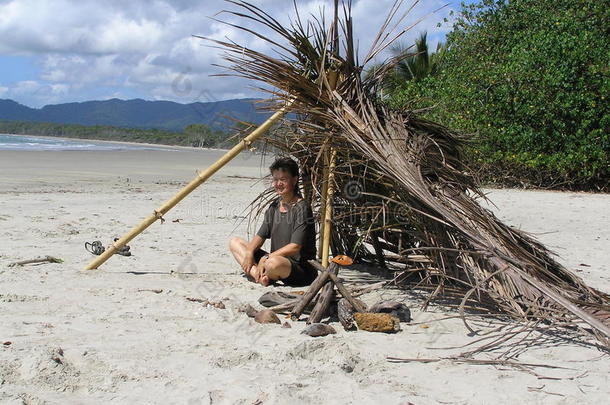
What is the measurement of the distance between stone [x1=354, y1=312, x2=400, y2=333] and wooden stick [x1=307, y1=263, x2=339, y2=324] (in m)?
0.22

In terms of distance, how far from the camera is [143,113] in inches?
2279

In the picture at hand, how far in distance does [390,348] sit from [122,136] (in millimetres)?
52337

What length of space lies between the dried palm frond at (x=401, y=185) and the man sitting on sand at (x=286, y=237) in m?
0.22

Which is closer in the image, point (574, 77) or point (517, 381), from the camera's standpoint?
point (517, 381)

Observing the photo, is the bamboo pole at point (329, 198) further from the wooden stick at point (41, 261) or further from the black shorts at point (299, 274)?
the wooden stick at point (41, 261)

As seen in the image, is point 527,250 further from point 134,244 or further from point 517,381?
point 134,244

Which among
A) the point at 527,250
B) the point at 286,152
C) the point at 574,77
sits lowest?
the point at 527,250

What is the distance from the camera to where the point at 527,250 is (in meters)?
3.75

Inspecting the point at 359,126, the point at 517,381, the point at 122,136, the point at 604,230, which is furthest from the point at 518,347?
the point at 122,136

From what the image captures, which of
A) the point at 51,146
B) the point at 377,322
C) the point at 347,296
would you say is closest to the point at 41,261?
the point at 347,296

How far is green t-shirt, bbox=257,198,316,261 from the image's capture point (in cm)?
439

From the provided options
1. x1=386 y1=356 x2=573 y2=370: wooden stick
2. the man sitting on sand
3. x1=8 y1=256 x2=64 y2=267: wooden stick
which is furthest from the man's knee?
x1=8 y1=256 x2=64 y2=267: wooden stick

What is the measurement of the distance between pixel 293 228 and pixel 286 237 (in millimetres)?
111

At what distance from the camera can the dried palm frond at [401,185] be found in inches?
134
